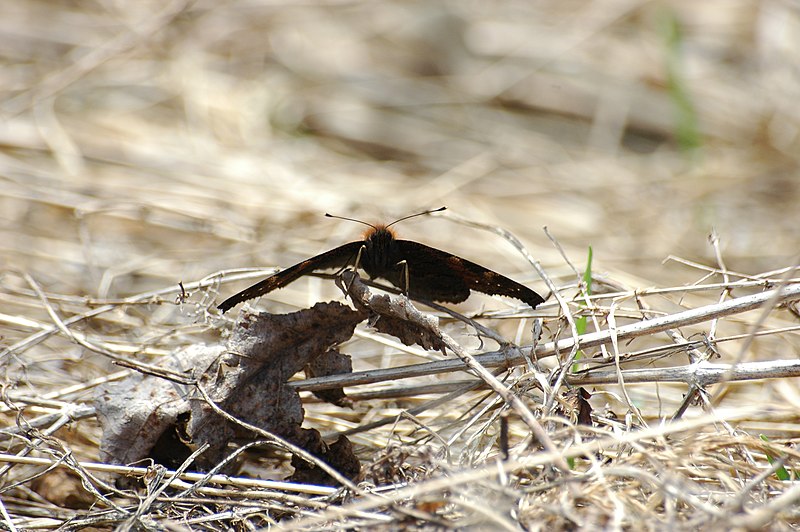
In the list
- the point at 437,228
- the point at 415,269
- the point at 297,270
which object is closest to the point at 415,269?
the point at 415,269

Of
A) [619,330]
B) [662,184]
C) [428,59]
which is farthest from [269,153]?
[619,330]

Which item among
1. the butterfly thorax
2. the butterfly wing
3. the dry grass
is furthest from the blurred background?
the butterfly thorax

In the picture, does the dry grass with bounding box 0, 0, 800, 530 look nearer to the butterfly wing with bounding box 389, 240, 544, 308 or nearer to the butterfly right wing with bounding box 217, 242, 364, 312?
the butterfly wing with bounding box 389, 240, 544, 308

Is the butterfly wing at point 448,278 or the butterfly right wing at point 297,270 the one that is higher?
the butterfly right wing at point 297,270

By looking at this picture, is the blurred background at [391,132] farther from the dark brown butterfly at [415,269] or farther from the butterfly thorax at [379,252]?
the butterfly thorax at [379,252]

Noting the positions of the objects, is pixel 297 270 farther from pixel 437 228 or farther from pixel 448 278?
pixel 437 228

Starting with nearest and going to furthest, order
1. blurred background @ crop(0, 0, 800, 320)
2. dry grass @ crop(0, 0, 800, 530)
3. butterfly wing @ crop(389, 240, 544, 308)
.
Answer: dry grass @ crop(0, 0, 800, 530), butterfly wing @ crop(389, 240, 544, 308), blurred background @ crop(0, 0, 800, 320)

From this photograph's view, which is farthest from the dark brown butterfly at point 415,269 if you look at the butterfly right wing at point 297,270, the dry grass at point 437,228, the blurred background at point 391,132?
the blurred background at point 391,132

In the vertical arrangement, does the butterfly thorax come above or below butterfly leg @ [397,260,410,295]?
above
